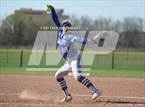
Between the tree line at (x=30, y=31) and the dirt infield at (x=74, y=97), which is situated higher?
the dirt infield at (x=74, y=97)

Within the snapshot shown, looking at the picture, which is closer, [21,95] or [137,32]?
[21,95]

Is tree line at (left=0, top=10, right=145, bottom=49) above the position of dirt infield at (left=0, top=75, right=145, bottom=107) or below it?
below

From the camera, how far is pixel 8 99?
14.3 meters

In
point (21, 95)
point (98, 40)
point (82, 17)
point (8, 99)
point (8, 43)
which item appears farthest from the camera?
point (82, 17)

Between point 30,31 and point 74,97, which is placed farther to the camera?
point 30,31

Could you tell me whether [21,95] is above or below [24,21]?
above

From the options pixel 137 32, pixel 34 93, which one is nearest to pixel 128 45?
pixel 137 32

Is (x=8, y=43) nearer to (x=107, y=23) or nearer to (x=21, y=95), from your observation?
(x=107, y=23)

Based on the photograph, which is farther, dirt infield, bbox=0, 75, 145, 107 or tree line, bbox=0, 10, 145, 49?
tree line, bbox=0, 10, 145, 49

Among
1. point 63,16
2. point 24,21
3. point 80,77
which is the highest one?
point 80,77

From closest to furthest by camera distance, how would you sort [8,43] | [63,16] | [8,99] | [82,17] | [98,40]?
[98,40] → [8,99] → [63,16] → [8,43] → [82,17]

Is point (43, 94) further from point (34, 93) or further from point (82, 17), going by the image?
point (82, 17)

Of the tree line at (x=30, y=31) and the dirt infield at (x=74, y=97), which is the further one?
the tree line at (x=30, y=31)

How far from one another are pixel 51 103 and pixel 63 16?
97.8 ft
